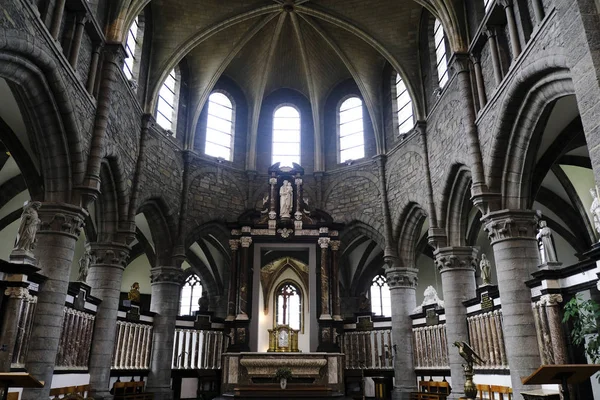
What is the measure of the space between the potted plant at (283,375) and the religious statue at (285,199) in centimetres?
549

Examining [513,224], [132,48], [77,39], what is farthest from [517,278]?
[132,48]

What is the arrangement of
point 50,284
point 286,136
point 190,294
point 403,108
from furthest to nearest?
point 190,294
point 286,136
point 403,108
point 50,284

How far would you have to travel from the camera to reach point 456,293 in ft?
49.8

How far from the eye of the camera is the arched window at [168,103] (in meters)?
19.3

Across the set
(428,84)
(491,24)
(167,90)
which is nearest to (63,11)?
(167,90)

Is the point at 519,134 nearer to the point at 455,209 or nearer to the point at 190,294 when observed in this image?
the point at 455,209

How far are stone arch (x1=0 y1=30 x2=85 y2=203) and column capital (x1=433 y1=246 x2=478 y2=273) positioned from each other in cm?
1027

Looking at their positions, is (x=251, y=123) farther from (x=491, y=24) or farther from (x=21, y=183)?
(x=491, y=24)

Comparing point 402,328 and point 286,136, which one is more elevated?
point 286,136

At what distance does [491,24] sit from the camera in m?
12.8

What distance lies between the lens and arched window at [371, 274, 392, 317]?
82.8 feet

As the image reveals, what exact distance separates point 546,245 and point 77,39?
38.3 ft

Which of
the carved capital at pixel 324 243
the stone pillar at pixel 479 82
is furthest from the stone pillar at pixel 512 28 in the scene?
the carved capital at pixel 324 243

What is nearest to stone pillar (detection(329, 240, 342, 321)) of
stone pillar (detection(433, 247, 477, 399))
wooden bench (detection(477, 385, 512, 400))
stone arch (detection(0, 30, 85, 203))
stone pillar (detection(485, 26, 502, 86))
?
stone pillar (detection(433, 247, 477, 399))
